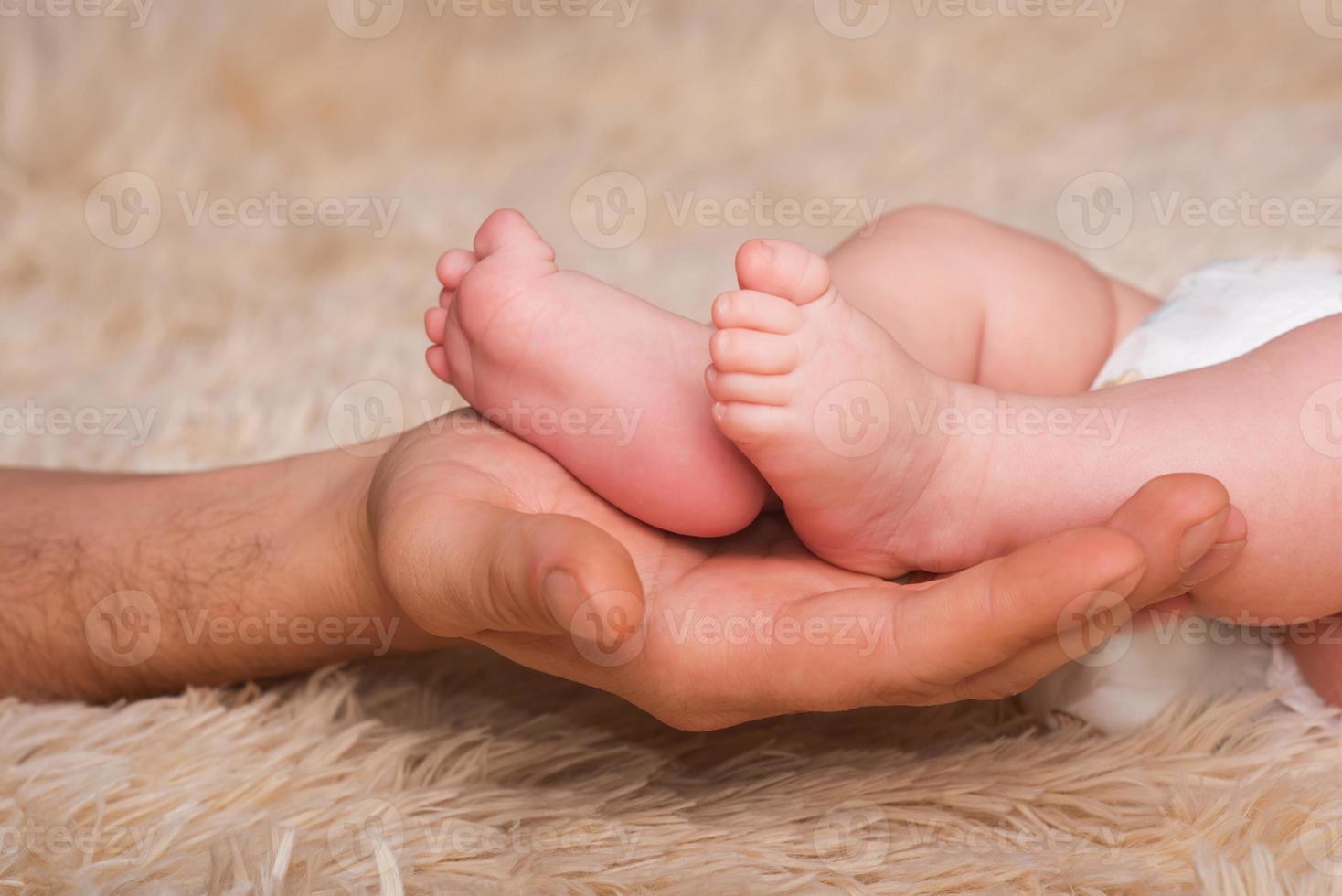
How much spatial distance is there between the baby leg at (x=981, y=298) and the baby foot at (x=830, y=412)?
0.15 m

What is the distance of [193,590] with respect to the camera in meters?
0.93

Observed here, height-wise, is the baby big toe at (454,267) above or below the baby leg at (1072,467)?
above

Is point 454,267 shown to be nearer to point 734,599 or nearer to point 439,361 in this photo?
point 439,361

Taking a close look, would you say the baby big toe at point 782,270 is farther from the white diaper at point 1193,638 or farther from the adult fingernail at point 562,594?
the white diaper at point 1193,638

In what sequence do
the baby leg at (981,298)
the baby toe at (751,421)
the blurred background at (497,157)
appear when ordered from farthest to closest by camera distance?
1. the blurred background at (497,157)
2. the baby leg at (981,298)
3. the baby toe at (751,421)

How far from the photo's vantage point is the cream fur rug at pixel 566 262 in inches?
29.0

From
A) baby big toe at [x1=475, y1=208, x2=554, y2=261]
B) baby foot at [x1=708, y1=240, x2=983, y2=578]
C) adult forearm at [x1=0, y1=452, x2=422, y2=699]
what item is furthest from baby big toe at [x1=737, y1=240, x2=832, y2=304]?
adult forearm at [x1=0, y1=452, x2=422, y2=699]

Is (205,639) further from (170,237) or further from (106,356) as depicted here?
(170,237)

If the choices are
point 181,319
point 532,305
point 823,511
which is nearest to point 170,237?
point 181,319

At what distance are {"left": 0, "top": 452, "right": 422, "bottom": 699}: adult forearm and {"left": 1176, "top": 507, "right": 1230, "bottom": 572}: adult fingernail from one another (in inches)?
19.8

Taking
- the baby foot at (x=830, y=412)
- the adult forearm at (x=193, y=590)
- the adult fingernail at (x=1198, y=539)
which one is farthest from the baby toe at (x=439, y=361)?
the adult fingernail at (x=1198, y=539)

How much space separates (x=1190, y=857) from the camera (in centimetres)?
72

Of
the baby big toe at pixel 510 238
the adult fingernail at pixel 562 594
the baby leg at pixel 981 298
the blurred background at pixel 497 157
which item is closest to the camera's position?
the adult fingernail at pixel 562 594

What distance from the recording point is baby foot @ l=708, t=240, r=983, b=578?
65 cm
